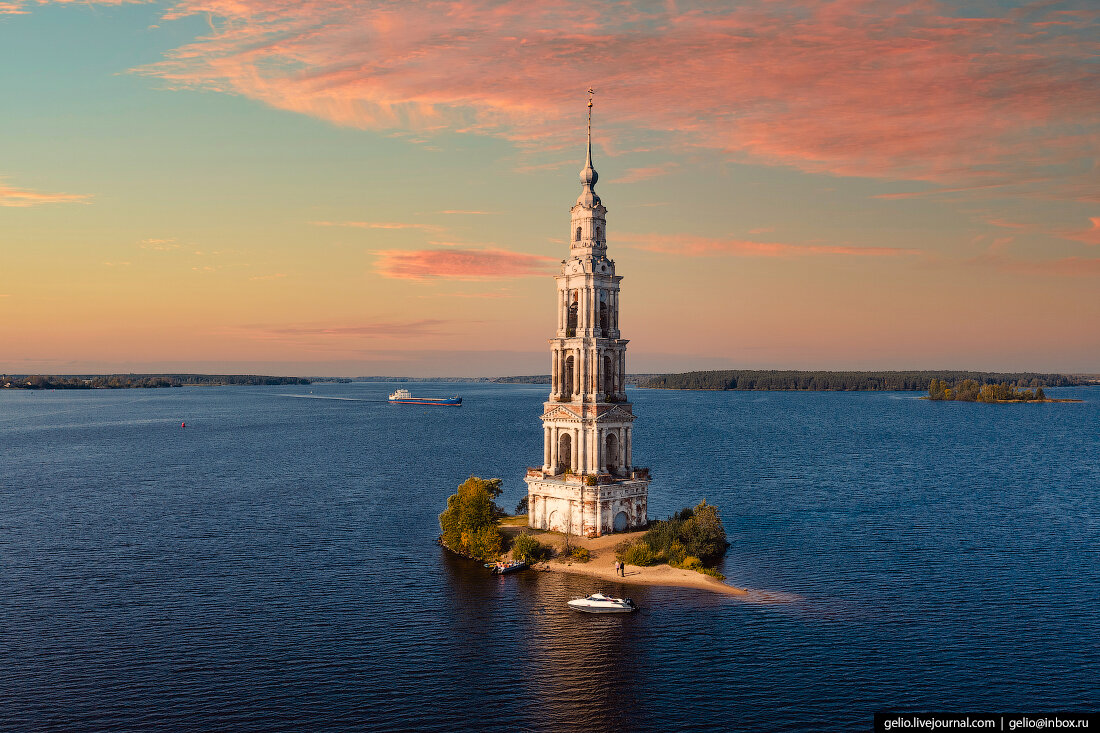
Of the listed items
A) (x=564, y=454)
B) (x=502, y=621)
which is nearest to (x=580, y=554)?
(x=564, y=454)

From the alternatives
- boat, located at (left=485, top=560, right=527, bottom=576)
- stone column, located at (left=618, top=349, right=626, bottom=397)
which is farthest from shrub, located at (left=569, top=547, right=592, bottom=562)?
stone column, located at (left=618, top=349, right=626, bottom=397)

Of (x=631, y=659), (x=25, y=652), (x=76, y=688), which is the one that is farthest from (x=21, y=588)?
(x=631, y=659)

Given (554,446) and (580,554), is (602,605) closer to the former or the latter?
(580,554)

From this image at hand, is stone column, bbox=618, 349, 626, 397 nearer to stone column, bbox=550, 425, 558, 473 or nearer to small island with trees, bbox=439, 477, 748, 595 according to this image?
stone column, bbox=550, 425, 558, 473

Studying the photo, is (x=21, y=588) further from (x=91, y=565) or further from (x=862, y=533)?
(x=862, y=533)

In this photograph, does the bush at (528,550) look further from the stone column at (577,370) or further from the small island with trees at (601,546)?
the stone column at (577,370)

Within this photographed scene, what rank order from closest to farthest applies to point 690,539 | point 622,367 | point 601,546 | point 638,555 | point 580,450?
point 638,555
point 601,546
point 690,539
point 580,450
point 622,367
